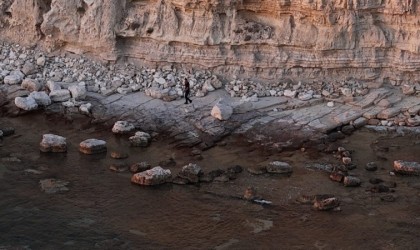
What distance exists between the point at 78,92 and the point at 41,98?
1420 millimetres

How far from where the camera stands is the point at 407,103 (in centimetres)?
2658

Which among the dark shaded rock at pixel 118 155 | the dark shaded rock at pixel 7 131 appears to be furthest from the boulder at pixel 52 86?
the dark shaded rock at pixel 118 155

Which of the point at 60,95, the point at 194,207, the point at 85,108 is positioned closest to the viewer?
the point at 194,207

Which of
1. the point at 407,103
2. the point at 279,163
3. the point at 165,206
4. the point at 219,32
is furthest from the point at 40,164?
the point at 407,103

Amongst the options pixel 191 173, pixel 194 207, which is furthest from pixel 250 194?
pixel 191 173

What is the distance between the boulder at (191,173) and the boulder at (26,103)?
773cm

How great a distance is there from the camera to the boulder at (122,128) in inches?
975

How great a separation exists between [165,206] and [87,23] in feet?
39.1

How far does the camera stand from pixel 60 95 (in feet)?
88.8

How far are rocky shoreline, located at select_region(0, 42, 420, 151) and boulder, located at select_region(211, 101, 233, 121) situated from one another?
36mm

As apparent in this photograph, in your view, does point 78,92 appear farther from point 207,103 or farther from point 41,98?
point 207,103

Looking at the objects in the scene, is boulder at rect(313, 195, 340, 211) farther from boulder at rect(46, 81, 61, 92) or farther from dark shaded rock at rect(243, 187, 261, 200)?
boulder at rect(46, 81, 61, 92)

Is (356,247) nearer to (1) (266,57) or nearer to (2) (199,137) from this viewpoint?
(2) (199,137)

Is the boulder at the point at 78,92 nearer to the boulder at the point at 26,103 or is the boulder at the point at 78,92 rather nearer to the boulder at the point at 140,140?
the boulder at the point at 26,103
